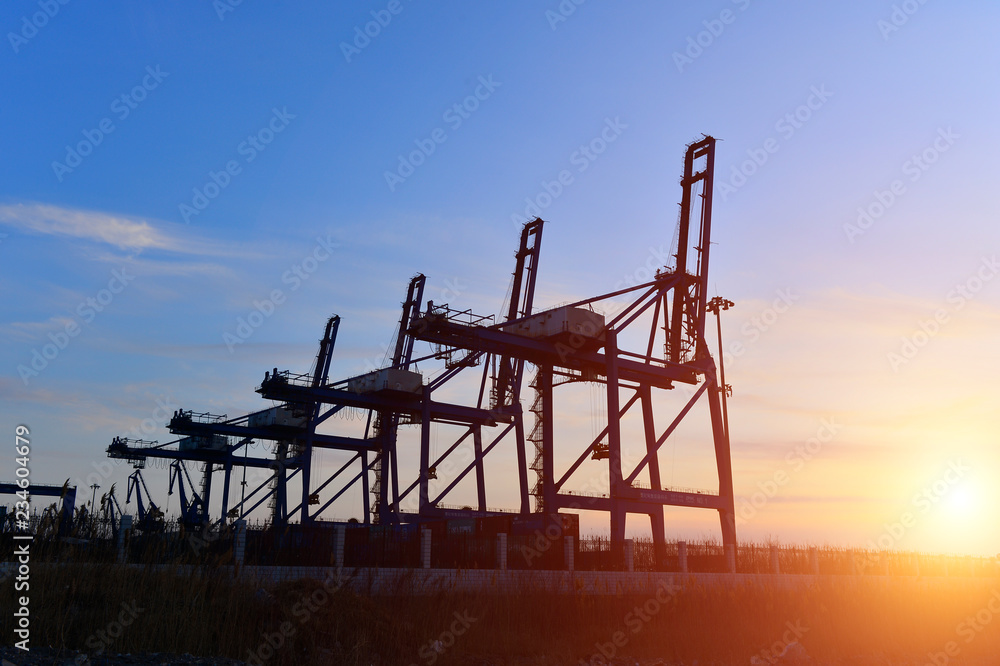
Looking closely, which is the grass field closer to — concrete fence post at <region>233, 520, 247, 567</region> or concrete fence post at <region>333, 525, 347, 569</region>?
concrete fence post at <region>233, 520, 247, 567</region>

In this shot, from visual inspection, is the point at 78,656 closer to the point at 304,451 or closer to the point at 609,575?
the point at 609,575

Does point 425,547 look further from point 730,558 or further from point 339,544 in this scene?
point 730,558

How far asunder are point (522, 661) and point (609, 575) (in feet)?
29.6

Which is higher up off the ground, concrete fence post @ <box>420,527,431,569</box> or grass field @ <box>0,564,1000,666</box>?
concrete fence post @ <box>420,527,431,569</box>

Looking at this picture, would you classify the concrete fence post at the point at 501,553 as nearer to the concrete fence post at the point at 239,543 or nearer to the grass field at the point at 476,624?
the grass field at the point at 476,624

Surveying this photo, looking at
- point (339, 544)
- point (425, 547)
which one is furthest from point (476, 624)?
point (425, 547)

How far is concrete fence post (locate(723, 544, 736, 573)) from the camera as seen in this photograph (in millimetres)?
32888

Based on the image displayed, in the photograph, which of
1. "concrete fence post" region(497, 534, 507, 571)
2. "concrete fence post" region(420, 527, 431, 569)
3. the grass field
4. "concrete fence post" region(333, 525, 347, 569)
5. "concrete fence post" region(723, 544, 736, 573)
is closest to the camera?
the grass field

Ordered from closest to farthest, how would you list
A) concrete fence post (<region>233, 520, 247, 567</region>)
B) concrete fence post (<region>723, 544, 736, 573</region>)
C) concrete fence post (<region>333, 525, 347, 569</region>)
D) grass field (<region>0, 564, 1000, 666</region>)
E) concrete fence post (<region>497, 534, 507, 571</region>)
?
grass field (<region>0, 564, 1000, 666</region>) < concrete fence post (<region>233, 520, 247, 567</region>) < concrete fence post (<region>333, 525, 347, 569</region>) < concrete fence post (<region>497, 534, 507, 571</region>) < concrete fence post (<region>723, 544, 736, 573</region>)

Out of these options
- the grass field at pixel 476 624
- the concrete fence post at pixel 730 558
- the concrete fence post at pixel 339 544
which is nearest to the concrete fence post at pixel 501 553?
the grass field at pixel 476 624

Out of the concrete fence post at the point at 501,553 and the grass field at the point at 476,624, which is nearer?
the grass field at the point at 476,624

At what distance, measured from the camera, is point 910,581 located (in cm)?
3148

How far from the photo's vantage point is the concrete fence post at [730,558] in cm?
3289

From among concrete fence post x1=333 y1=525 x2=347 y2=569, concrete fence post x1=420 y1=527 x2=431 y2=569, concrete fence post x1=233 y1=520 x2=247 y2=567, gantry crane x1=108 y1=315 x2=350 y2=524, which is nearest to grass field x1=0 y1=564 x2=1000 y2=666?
concrete fence post x1=233 y1=520 x2=247 y2=567
